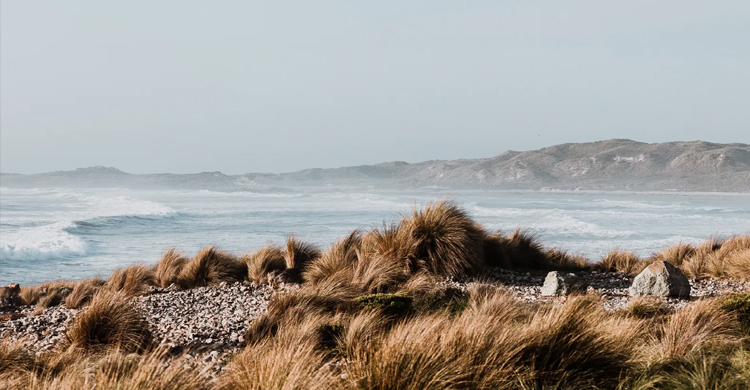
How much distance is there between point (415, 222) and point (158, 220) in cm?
2649

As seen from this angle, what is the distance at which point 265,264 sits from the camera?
34.0ft

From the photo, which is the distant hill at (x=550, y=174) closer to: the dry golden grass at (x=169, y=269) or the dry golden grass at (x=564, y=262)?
the dry golden grass at (x=564, y=262)

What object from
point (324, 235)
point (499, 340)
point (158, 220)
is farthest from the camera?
point (158, 220)

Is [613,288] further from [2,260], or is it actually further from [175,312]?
[2,260]

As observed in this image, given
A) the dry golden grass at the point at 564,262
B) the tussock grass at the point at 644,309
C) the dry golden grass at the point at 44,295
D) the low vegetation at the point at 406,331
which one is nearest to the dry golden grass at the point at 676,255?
the low vegetation at the point at 406,331

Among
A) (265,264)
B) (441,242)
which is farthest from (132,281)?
(441,242)

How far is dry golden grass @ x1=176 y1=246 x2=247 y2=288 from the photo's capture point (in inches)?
400

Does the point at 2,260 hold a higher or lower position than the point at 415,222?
lower

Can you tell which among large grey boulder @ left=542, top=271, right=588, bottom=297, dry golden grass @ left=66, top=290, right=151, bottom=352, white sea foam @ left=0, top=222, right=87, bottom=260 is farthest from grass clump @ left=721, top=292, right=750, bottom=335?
white sea foam @ left=0, top=222, right=87, bottom=260

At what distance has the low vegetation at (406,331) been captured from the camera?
3484 mm

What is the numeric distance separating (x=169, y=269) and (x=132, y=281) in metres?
0.83

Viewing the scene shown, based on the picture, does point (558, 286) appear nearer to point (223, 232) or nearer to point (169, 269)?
point (169, 269)

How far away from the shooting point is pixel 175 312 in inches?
301

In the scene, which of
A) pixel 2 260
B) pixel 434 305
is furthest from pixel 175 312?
A: pixel 2 260
